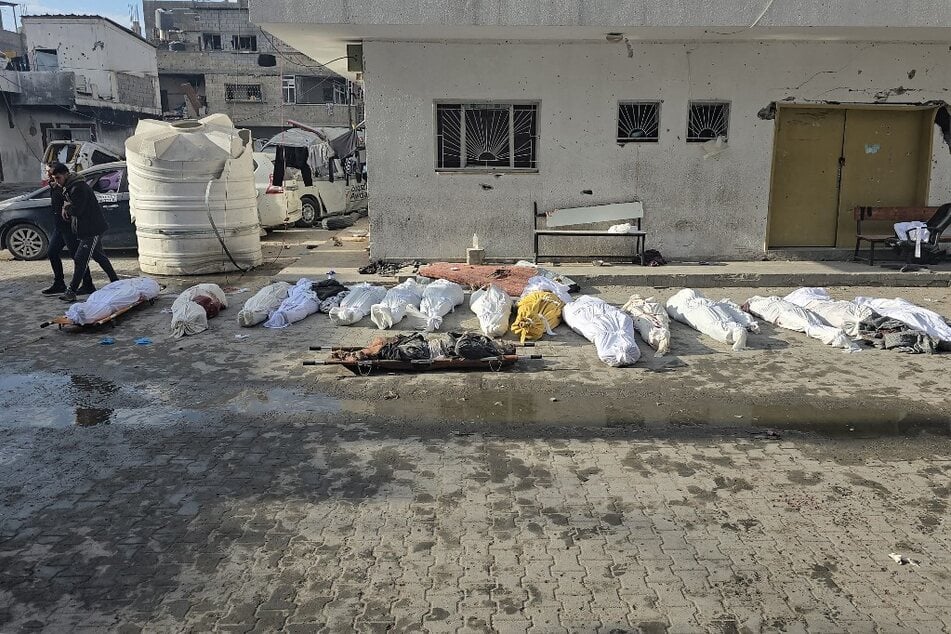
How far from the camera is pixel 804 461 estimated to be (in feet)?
15.2

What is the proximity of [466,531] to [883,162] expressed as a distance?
10.8 metres

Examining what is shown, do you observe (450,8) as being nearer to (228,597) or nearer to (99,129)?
(228,597)

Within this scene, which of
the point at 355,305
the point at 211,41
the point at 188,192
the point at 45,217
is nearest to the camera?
the point at 355,305

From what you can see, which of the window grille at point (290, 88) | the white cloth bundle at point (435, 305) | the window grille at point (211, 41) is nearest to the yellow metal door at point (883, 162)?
the white cloth bundle at point (435, 305)

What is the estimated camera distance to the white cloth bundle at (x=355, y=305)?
7.99 meters

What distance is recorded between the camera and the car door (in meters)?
12.6

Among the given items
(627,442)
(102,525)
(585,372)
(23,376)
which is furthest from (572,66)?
(102,525)

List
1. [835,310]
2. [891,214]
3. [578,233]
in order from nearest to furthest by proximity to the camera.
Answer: [835,310] → [578,233] → [891,214]

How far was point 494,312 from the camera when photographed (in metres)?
7.50

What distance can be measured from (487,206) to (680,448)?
6734 millimetres

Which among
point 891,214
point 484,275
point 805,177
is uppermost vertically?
point 805,177

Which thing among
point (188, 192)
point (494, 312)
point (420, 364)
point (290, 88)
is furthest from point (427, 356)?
point (290, 88)

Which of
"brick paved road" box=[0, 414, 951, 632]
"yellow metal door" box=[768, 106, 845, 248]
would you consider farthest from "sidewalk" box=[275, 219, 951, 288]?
"brick paved road" box=[0, 414, 951, 632]

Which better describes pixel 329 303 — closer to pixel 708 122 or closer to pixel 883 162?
pixel 708 122
